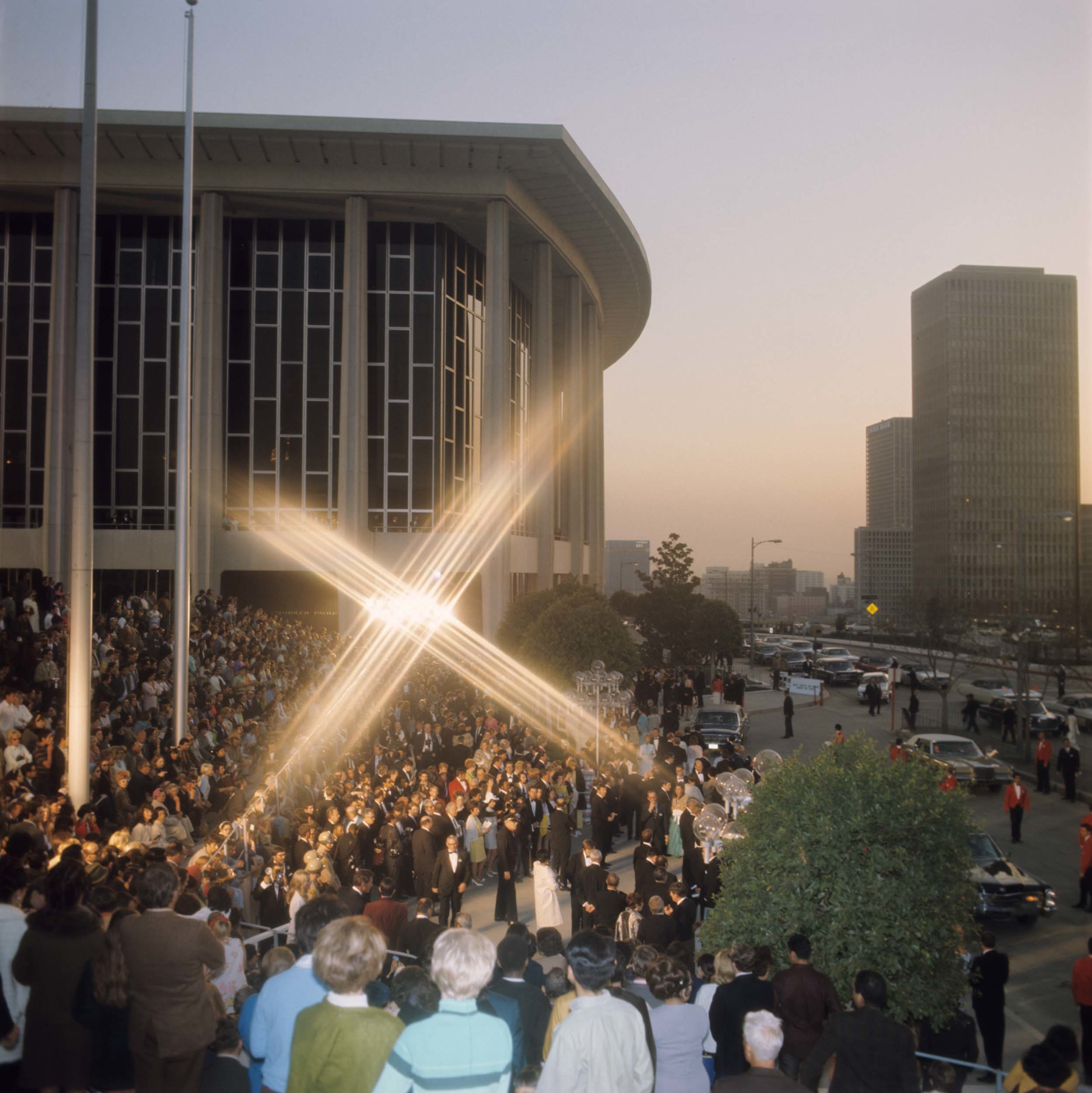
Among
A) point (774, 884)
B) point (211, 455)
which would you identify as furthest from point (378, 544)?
point (774, 884)

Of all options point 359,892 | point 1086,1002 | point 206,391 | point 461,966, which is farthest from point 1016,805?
point 206,391

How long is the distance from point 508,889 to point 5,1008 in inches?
337

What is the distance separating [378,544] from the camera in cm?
3809

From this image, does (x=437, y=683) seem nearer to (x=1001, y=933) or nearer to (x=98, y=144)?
(x=1001, y=933)

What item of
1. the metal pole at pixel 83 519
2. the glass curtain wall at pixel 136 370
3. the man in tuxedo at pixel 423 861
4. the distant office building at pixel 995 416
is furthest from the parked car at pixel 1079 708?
the distant office building at pixel 995 416

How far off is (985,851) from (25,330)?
1451 inches

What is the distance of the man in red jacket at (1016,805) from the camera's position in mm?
17438

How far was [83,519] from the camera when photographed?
11.6 meters

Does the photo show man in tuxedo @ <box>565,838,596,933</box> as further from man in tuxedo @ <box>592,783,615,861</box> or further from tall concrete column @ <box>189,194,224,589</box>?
tall concrete column @ <box>189,194,224,589</box>

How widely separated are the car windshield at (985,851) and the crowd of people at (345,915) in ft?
13.4

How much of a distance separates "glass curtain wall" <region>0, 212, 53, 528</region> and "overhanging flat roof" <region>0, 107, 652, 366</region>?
2.04m

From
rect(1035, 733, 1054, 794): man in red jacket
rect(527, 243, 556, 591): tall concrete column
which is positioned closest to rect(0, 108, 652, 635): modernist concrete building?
rect(527, 243, 556, 591): tall concrete column

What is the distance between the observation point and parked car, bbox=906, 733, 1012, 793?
Answer: 22.4 metres

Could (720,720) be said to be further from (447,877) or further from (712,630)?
(712,630)
